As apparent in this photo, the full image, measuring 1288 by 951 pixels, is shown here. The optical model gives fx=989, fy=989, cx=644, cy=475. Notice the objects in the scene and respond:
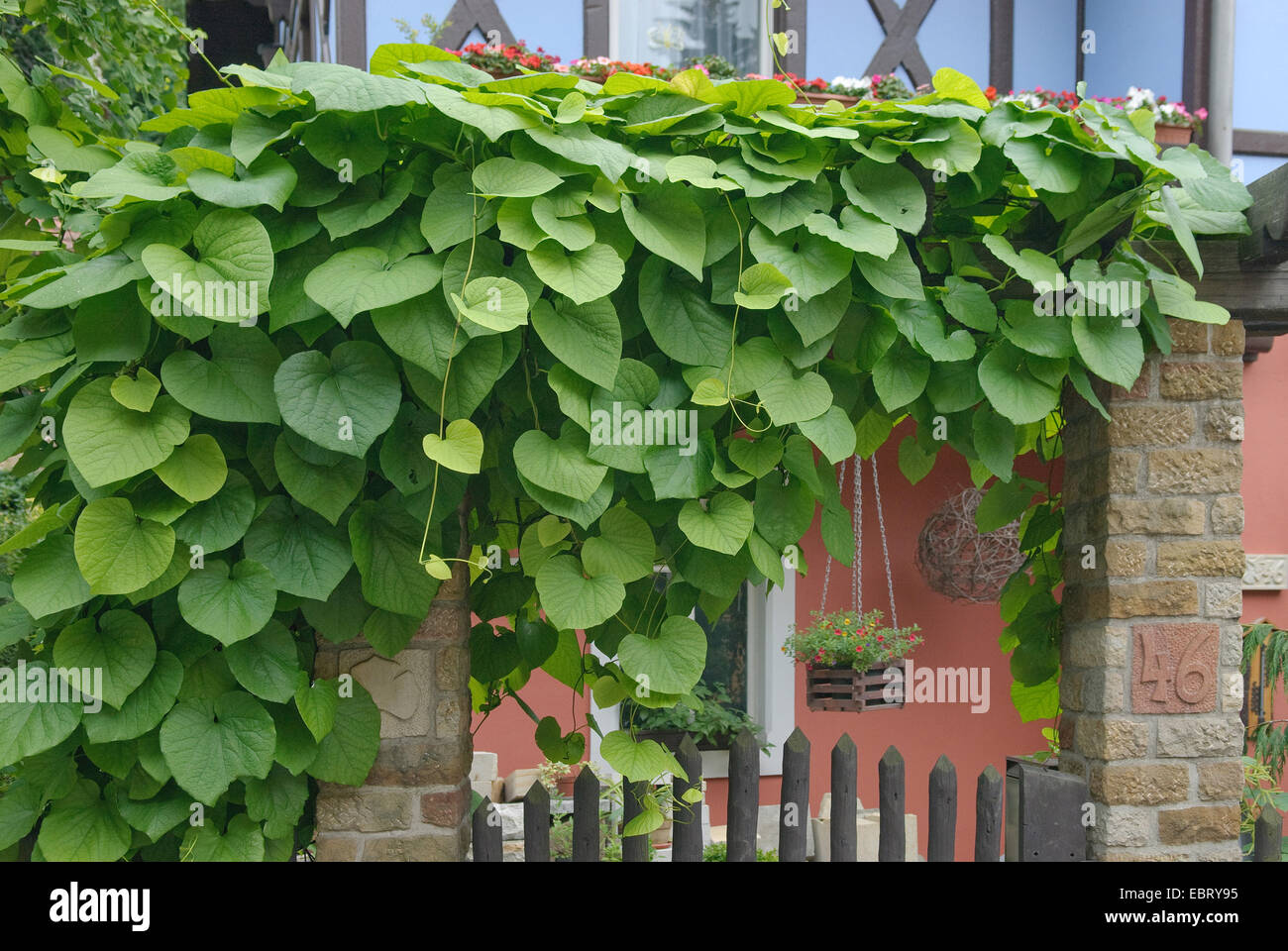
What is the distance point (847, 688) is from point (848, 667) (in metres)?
0.08

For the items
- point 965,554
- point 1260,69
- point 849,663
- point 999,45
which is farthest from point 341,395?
point 1260,69

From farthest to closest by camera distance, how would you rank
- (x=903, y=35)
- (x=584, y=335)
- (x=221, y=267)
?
(x=903, y=35) → (x=584, y=335) → (x=221, y=267)

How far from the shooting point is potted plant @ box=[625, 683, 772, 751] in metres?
4.54

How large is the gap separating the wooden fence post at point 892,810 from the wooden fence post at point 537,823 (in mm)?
620

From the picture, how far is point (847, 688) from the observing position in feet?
12.7

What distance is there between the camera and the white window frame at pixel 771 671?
4.86 metres

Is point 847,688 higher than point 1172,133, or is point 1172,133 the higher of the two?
point 1172,133

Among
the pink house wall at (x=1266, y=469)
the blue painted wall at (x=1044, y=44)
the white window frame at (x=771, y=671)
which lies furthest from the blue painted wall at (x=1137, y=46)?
the white window frame at (x=771, y=671)

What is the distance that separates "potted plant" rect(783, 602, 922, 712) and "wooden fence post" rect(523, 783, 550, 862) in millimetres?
2117

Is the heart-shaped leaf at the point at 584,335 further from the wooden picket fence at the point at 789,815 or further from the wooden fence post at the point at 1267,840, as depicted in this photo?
the wooden fence post at the point at 1267,840

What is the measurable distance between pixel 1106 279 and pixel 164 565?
168 centimetres

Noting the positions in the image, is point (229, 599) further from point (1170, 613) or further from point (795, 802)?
point (1170, 613)
